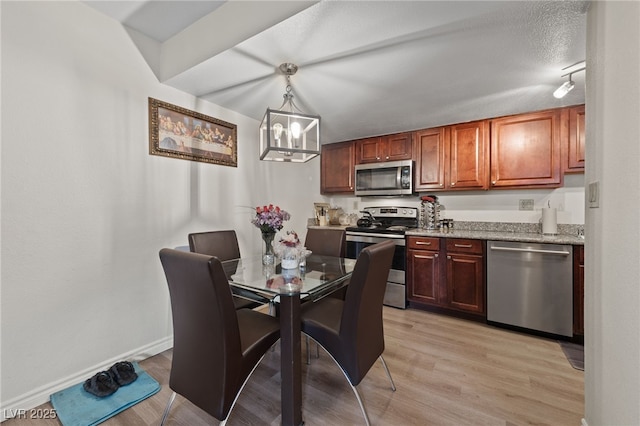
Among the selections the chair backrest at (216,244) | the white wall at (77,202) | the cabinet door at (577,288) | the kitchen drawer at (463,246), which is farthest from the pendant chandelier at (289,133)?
the cabinet door at (577,288)

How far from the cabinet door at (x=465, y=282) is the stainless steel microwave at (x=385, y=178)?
1027mm

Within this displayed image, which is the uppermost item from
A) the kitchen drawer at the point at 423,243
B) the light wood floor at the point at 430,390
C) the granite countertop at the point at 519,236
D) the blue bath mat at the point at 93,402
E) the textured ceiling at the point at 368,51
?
the textured ceiling at the point at 368,51

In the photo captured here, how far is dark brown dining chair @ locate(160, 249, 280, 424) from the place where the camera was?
1.07m

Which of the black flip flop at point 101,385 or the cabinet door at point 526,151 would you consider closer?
the black flip flop at point 101,385

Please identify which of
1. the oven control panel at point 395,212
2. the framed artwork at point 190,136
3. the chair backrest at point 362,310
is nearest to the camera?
the chair backrest at point 362,310

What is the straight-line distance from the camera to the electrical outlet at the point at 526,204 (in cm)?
286

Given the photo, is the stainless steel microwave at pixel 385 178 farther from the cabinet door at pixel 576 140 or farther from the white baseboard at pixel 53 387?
the white baseboard at pixel 53 387

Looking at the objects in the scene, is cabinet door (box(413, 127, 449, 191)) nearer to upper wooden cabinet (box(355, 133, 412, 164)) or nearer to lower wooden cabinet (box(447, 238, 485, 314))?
upper wooden cabinet (box(355, 133, 412, 164))

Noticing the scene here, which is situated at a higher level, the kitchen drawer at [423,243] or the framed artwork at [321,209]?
the framed artwork at [321,209]

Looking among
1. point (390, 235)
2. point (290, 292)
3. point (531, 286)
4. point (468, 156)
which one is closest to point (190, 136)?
point (290, 292)

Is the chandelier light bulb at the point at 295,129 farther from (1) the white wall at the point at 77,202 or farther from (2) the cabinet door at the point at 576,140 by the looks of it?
(2) the cabinet door at the point at 576,140

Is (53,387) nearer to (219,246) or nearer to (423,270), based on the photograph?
(219,246)

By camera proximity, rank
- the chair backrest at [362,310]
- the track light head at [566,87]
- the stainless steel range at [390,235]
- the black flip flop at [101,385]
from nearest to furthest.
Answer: the chair backrest at [362,310] < the black flip flop at [101,385] < the track light head at [566,87] < the stainless steel range at [390,235]

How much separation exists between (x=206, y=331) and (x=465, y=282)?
2625 mm
